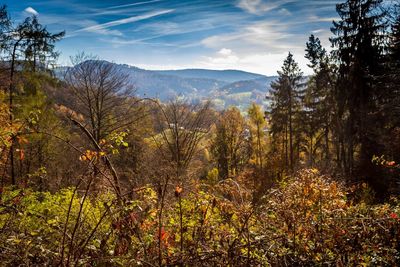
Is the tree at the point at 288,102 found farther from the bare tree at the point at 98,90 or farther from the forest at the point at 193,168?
the bare tree at the point at 98,90

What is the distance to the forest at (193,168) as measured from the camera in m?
3.04

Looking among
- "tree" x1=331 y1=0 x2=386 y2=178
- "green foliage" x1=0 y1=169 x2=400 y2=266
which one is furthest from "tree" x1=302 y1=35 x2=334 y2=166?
"green foliage" x1=0 y1=169 x2=400 y2=266

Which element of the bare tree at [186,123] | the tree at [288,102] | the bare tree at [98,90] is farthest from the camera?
the tree at [288,102]

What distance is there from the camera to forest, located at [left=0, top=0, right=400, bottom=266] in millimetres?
3041

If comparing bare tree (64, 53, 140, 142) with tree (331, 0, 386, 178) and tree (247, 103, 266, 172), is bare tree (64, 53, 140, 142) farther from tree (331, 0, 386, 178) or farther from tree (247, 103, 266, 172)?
tree (247, 103, 266, 172)

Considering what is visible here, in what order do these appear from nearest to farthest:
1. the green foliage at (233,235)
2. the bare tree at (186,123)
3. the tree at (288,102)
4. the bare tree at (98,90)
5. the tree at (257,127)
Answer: the green foliage at (233,235)
the bare tree at (98,90)
the bare tree at (186,123)
the tree at (288,102)
the tree at (257,127)

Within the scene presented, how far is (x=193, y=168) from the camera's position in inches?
910

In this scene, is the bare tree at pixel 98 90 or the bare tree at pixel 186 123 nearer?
the bare tree at pixel 98 90

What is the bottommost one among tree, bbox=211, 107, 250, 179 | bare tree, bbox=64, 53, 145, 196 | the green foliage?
tree, bbox=211, 107, 250, 179

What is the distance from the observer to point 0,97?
12922mm

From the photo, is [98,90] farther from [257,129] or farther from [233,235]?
[257,129]

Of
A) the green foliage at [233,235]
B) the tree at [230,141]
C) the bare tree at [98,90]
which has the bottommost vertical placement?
the tree at [230,141]

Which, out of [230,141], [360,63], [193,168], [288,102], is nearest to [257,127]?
[230,141]

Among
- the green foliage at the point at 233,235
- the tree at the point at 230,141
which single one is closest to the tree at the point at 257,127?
the tree at the point at 230,141
